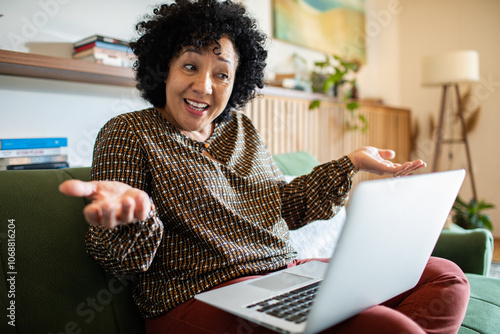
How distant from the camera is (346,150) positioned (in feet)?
10.3

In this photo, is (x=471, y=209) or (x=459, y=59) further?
(x=459, y=59)

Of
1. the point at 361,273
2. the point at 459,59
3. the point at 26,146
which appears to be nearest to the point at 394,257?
the point at 361,273

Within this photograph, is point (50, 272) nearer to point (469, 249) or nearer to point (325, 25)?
point (469, 249)

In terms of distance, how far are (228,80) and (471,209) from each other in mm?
2493

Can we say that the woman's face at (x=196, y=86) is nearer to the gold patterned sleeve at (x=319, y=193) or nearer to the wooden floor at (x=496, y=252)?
the gold patterned sleeve at (x=319, y=193)

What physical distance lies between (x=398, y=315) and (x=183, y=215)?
0.49 m

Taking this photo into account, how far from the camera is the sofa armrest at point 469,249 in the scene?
1.56m

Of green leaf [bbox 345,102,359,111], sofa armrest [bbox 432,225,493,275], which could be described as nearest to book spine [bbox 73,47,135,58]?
sofa armrest [bbox 432,225,493,275]

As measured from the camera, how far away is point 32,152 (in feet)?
4.62

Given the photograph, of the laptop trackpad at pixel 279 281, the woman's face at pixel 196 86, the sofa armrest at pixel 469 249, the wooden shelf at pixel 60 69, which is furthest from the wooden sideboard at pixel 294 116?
the sofa armrest at pixel 469 249

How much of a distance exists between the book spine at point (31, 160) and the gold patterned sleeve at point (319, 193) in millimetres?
815

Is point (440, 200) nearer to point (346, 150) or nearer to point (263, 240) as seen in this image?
point (263, 240)

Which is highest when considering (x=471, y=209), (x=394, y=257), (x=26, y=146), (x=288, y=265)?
(x=26, y=146)

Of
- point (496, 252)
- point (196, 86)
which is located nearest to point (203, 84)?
point (196, 86)
